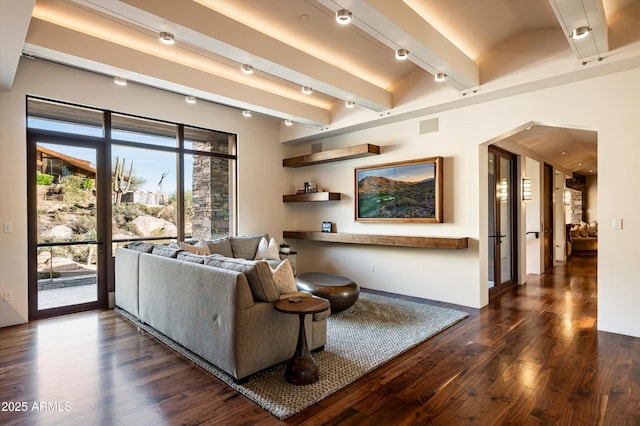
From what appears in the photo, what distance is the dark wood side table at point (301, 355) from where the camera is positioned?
2.60 metres

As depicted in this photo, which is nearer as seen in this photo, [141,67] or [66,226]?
[141,67]

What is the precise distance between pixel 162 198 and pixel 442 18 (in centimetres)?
452

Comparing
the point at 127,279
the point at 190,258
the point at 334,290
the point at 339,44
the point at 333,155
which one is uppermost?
the point at 339,44

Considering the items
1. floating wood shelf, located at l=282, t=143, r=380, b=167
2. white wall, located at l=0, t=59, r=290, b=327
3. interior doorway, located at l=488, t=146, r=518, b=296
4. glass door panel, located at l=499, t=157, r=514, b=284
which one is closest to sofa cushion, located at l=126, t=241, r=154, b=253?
white wall, located at l=0, t=59, r=290, b=327

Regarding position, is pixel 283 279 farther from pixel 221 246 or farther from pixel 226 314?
pixel 221 246

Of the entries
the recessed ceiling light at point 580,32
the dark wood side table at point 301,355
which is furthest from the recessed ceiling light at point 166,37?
the recessed ceiling light at point 580,32

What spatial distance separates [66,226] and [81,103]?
164 centimetres

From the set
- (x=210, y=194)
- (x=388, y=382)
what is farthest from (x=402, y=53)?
(x=210, y=194)

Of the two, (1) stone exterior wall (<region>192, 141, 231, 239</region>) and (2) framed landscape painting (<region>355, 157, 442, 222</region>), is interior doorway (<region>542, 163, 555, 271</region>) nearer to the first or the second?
Answer: (2) framed landscape painting (<region>355, 157, 442, 222</region>)

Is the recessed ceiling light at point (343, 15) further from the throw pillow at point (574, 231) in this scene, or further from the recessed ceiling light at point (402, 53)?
the throw pillow at point (574, 231)

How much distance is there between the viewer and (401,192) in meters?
5.35

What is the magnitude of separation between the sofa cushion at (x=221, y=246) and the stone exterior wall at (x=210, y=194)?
0.41 metres

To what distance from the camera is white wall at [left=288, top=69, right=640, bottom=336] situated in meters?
3.60

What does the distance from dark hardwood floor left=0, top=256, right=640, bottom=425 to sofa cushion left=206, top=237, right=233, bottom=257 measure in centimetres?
168
